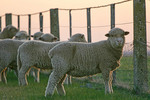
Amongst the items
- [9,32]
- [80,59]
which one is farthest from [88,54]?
[9,32]

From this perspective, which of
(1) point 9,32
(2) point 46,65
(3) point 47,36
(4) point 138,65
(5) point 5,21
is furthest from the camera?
(5) point 5,21

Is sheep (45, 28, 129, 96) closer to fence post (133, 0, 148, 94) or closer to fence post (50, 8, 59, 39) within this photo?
fence post (133, 0, 148, 94)

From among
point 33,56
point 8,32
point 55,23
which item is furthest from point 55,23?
point 33,56

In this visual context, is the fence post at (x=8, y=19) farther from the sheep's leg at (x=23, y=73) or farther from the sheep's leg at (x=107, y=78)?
the sheep's leg at (x=107, y=78)

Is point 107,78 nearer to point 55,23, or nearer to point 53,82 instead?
point 53,82

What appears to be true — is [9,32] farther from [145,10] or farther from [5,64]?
[145,10]

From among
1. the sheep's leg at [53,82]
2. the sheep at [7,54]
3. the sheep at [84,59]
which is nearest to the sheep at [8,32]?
the sheep at [7,54]

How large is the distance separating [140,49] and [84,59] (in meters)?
1.94

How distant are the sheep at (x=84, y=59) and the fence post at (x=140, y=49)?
1255 mm

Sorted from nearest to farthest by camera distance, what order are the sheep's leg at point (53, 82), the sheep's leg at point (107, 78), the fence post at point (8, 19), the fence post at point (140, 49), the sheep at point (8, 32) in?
the sheep's leg at point (53, 82)
the sheep's leg at point (107, 78)
the fence post at point (140, 49)
the sheep at point (8, 32)
the fence post at point (8, 19)

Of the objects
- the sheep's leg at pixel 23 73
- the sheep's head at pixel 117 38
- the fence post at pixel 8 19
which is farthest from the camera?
the fence post at pixel 8 19

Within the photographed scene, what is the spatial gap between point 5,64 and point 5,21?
31.1 feet

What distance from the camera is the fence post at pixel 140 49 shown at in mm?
8562

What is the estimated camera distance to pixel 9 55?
1055 cm
